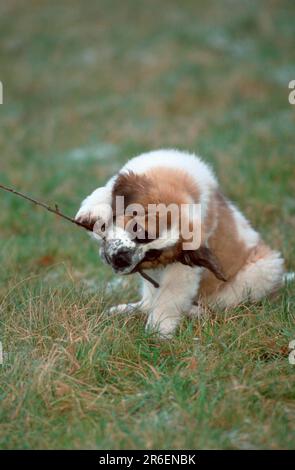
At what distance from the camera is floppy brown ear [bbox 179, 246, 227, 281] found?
4.64m

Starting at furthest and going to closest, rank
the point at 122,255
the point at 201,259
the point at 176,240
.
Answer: the point at 201,259 → the point at 176,240 → the point at 122,255

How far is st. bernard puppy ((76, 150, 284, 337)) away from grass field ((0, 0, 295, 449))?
24 centimetres

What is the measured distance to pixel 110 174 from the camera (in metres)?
10.0

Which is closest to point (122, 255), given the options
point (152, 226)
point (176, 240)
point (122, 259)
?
point (122, 259)

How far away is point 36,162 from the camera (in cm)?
1089

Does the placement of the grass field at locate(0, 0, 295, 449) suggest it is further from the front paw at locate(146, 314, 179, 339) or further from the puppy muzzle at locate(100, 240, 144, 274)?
the puppy muzzle at locate(100, 240, 144, 274)

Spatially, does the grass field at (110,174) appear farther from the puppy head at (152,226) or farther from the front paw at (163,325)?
the puppy head at (152,226)

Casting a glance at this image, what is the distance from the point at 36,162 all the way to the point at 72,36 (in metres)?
7.34

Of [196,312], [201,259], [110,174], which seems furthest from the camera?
[110,174]

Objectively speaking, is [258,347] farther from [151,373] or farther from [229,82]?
[229,82]

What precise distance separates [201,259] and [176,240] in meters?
0.32
